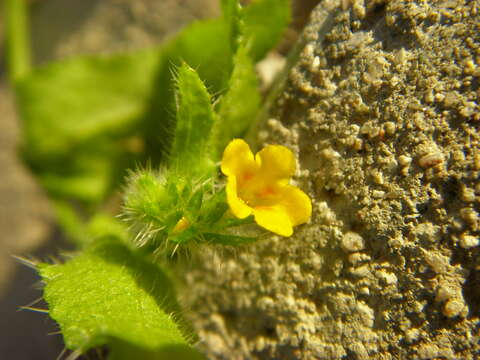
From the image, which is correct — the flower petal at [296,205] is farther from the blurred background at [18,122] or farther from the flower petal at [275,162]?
the blurred background at [18,122]

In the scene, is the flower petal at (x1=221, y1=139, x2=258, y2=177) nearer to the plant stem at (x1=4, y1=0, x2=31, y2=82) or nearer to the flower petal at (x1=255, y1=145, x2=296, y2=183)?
the flower petal at (x1=255, y1=145, x2=296, y2=183)

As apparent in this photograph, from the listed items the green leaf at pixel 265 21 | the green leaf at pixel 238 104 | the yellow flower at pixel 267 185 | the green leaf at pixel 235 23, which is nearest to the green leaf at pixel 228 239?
the yellow flower at pixel 267 185

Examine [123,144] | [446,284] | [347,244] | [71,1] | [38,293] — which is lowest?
[38,293]

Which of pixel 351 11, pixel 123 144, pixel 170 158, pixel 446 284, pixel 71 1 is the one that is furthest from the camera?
pixel 71 1

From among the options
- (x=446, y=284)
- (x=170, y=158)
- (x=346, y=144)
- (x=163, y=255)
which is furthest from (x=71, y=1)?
(x=446, y=284)

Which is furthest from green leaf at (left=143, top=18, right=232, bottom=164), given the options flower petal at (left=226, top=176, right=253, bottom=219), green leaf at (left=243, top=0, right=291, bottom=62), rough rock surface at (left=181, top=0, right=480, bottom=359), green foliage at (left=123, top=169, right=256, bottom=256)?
flower petal at (left=226, top=176, right=253, bottom=219)

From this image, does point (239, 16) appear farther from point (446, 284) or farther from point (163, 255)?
point (446, 284)
